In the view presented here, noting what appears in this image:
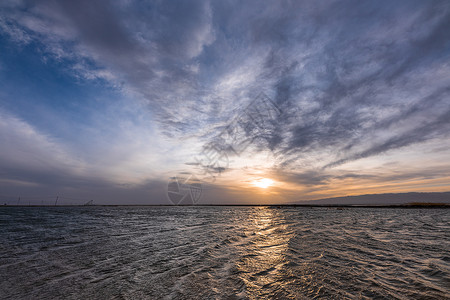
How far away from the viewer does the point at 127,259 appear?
12102mm

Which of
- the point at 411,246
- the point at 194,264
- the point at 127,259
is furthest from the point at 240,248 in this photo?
the point at 411,246

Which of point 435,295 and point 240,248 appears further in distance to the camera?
point 240,248

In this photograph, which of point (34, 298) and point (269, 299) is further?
point (34, 298)

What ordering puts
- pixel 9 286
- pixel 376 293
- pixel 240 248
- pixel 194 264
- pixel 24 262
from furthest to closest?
pixel 240 248
pixel 24 262
pixel 194 264
pixel 9 286
pixel 376 293

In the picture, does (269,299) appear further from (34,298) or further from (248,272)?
(34,298)

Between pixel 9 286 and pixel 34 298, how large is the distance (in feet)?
7.48

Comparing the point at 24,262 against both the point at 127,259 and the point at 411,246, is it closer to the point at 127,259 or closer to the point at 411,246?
the point at 127,259

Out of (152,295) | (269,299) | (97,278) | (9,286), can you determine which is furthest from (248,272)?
(9,286)

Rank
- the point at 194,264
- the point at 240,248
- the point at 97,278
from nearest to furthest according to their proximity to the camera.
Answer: the point at 97,278, the point at 194,264, the point at 240,248

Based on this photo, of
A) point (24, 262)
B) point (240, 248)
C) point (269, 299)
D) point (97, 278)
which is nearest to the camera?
point (269, 299)

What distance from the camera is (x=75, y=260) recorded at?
1209 cm

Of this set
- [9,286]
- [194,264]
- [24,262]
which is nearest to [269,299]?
[194,264]

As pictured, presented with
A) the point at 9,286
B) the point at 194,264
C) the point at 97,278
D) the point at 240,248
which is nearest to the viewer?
the point at 9,286

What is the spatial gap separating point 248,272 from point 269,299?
9.47 feet
